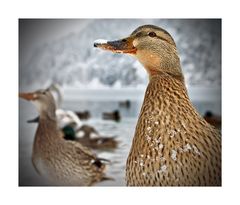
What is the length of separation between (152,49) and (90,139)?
87 centimetres

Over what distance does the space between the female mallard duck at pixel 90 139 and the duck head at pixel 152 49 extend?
2.42ft

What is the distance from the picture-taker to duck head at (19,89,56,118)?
8.24 ft

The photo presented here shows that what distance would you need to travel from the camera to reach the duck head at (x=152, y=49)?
1800 mm

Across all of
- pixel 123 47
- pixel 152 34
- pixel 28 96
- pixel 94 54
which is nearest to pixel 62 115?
pixel 28 96

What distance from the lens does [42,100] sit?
253cm

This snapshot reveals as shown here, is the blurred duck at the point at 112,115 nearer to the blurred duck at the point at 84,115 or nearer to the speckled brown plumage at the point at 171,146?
the blurred duck at the point at 84,115

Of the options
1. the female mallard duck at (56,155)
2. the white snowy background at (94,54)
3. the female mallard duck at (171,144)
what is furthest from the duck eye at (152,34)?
the female mallard duck at (56,155)

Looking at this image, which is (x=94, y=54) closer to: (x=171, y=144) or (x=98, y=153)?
(x=98, y=153)
